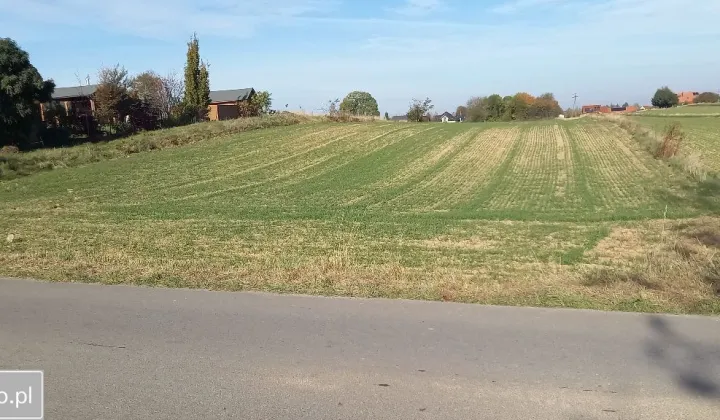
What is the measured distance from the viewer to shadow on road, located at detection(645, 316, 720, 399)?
4.07 metres

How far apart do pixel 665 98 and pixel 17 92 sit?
132 meters

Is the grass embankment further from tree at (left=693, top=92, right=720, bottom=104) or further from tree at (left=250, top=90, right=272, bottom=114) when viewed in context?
tree at (left=693, top=92, right=720, bottom=104)

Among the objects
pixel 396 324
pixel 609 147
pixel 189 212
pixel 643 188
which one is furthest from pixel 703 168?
pixel 396 324

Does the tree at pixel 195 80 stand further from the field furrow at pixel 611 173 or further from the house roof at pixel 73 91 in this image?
the field furrow at pixel 611 173

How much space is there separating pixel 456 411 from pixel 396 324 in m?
1.68

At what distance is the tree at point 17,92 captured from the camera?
34.1 m

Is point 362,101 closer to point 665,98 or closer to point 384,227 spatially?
point 665,98

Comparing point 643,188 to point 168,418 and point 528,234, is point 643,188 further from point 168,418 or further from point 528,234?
point 168,418

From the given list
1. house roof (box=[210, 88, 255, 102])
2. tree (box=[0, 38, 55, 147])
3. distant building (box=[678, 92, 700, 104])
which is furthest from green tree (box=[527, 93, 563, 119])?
tree (box=[0, 38, 55, 147])

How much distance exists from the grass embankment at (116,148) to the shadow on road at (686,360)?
26.0 m

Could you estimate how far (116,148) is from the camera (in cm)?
3222

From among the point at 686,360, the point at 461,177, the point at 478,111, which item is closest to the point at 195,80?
the point at 461,177

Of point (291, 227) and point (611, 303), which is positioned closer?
point (611, 303)

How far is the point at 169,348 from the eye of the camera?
15.8 ft
